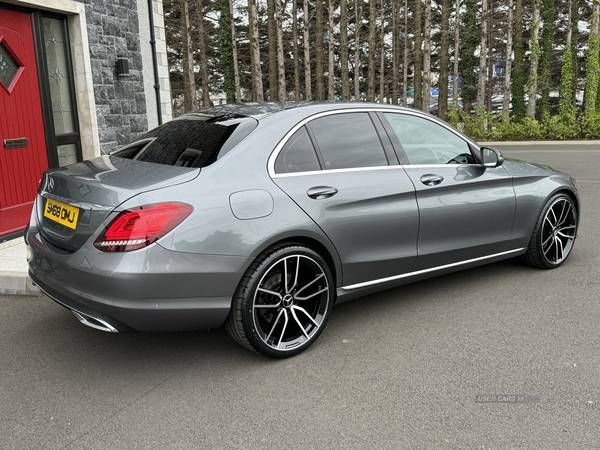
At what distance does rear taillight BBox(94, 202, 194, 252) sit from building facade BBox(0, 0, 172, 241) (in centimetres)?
447

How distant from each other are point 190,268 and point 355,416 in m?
1.20

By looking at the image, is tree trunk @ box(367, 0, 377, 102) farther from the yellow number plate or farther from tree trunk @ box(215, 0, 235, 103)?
the yellow number plate

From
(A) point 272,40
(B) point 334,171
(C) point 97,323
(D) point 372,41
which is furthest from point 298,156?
(A) point 272,40

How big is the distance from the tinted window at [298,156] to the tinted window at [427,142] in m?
0.84

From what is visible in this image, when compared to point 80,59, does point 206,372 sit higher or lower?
lower

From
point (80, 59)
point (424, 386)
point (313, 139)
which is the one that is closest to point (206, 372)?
point (424, 386)

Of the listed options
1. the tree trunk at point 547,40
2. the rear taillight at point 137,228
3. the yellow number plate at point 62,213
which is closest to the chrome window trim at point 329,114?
the rear taillight at point 137,228

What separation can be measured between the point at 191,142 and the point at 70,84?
5336 millimetres

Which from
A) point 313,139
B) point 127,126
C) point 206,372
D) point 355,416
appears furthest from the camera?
point 127,126

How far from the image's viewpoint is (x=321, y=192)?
3.88 metres

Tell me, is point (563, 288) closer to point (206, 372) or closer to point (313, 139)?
point (313, 139)

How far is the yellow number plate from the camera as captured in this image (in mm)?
3443

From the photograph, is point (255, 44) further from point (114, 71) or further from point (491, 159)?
point (491, 159)

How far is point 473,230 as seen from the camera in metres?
4.77
